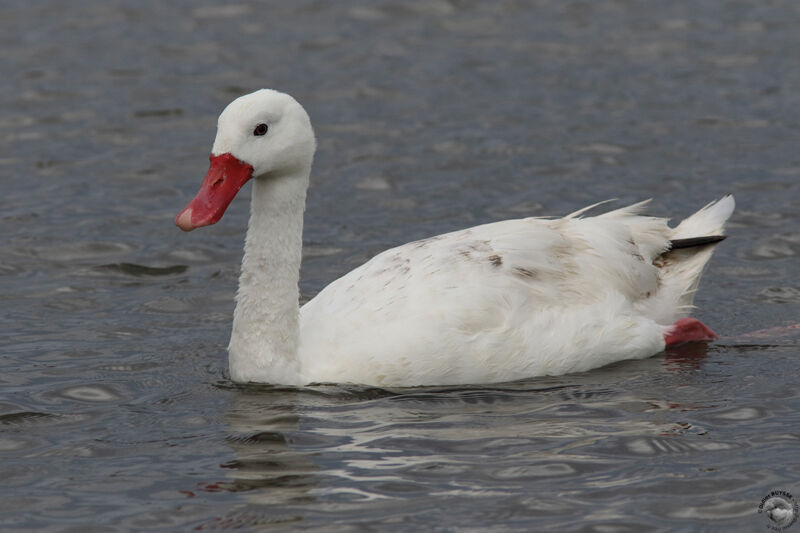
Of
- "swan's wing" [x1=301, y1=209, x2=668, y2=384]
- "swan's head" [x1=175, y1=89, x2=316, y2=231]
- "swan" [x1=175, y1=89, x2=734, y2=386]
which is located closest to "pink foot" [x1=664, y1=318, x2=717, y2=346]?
"swan" [x1=175, y1=89, x2=734, y2=386]

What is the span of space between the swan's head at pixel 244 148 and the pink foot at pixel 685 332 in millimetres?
3069

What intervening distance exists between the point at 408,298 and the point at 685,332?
2.23m

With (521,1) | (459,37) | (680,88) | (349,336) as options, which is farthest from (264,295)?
(521,1)

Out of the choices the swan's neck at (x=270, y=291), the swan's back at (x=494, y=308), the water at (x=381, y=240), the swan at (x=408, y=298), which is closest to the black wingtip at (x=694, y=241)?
the swan's back at (x=494, y=308)

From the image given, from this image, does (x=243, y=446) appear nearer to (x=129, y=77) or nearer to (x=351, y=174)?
(x=351, y=174)

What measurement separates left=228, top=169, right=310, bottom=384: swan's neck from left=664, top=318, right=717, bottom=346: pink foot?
274 cm

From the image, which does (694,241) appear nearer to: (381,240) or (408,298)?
(408,298)

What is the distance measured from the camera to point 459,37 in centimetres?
1858

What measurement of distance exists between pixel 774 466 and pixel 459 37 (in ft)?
38.7

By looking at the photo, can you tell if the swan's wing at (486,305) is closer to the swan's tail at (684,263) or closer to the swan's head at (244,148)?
the swan's tail at (684,263)

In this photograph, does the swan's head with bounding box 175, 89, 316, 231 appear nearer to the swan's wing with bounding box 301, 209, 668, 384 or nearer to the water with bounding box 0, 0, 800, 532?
the swan's wing with bounding box 301, 209, 668, 384

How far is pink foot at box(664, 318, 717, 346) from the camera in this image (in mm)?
9852

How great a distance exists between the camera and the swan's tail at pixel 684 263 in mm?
10039

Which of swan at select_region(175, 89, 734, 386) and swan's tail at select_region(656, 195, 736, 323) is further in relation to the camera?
swan's tail at select_region(656, 195, 736, 323)
